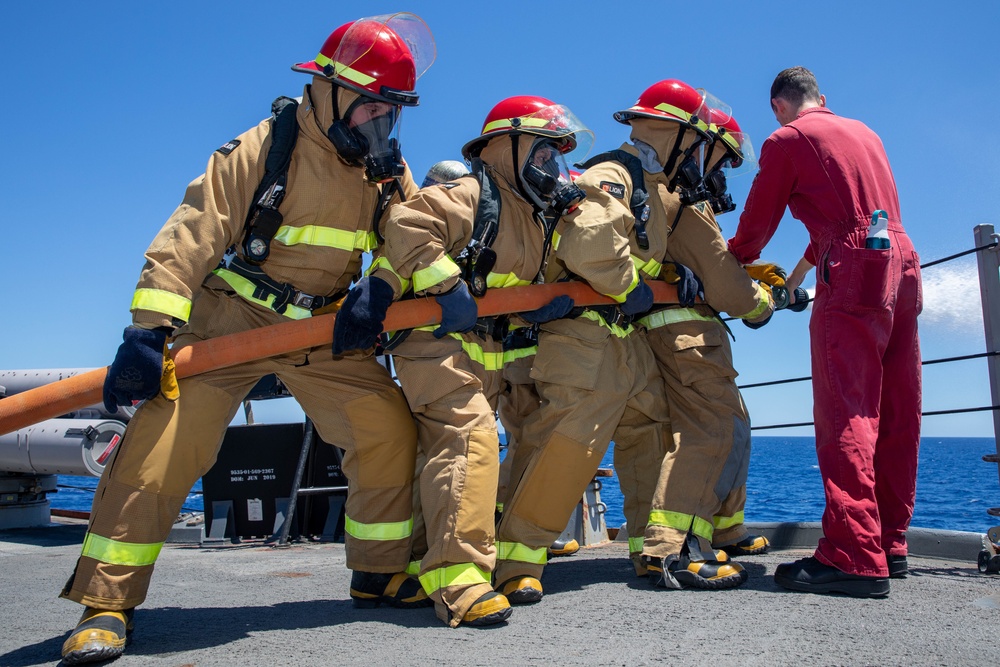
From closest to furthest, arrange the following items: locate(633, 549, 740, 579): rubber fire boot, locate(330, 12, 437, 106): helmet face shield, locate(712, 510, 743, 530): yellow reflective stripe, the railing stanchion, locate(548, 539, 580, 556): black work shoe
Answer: locate(330, 12, 437, 106): helmet face shield
locate(633, 549, 740, 579): rubber fire boot
the railing stanchion
locate(712, 510, 743, 530): yellow reflective stripe
locate(548, 539, 580, 556): black work shoe

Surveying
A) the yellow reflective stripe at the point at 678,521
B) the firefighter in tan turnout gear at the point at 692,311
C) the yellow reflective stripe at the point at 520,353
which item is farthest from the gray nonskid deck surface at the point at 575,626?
the yellow reflective stripe at the point at 520,353

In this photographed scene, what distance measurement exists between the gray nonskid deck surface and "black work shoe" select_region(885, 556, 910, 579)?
0.04 meters

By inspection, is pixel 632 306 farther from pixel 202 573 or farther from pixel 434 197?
pixel 202 573

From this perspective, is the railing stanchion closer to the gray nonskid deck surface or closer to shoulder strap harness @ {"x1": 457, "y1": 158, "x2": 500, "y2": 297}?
the gray nonskid deck surface

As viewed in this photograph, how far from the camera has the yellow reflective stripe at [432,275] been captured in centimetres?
301

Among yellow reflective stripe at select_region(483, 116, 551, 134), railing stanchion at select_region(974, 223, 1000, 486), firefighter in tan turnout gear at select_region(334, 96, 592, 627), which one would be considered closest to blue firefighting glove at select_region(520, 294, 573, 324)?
firefighter in tan turnout gear at select_region(334, 96, 592, 627)

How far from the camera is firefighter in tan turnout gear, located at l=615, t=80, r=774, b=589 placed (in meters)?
3.66

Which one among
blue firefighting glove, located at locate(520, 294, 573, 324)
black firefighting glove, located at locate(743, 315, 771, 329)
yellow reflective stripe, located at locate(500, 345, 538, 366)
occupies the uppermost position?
black firefighting glove, located at locate(743, 315, 771, 329)

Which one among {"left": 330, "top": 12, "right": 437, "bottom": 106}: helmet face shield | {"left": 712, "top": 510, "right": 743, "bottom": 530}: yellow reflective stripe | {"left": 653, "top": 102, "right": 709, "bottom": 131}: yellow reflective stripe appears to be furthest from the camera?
{"left": 712, "top": 510, "right": 743, "bottom": 530}: yellow reflective stripe

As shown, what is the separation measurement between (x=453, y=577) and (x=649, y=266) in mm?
1652

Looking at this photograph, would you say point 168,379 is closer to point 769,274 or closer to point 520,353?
point 520,353

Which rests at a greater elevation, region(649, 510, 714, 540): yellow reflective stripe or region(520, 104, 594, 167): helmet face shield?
region(520, 104, 594, 167): helmet face shield

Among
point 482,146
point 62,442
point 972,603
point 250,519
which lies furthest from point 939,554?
point 62,442

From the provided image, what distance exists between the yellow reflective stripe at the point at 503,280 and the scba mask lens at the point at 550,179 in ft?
1.05
